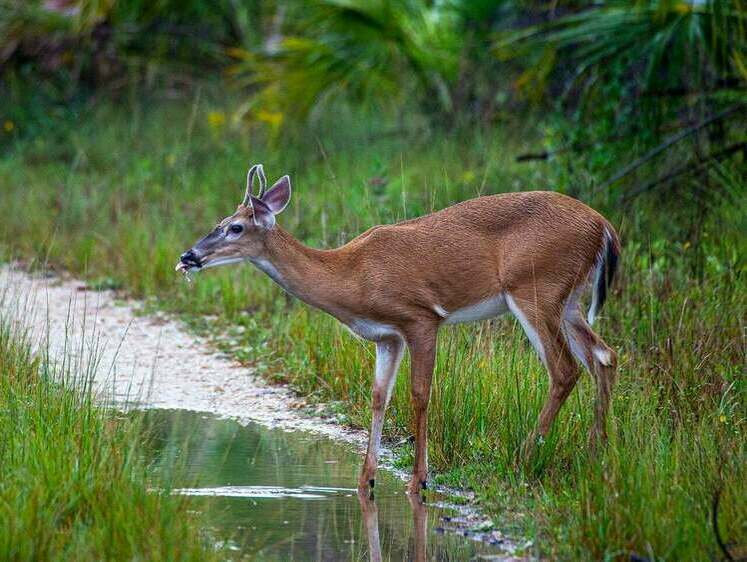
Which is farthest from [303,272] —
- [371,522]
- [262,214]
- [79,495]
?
[79,495]

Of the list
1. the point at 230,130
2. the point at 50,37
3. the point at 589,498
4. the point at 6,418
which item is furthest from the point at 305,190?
the point at 589,498

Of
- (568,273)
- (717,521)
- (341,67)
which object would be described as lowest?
(717,521)

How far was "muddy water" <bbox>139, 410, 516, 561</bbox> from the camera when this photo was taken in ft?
17.1

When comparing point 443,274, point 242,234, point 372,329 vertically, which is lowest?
point 372,329

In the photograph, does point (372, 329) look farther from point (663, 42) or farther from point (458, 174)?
point (458, 174)

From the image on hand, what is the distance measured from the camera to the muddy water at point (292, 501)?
521cm

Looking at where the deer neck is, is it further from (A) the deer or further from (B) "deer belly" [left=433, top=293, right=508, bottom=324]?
(B) "deer belly" [left=433, top=293, right=508, bottom=324]

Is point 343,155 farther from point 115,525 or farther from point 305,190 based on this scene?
point 115,525

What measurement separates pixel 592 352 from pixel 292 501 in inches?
67.4

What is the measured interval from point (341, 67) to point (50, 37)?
15.0 feet

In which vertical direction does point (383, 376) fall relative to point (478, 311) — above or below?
below

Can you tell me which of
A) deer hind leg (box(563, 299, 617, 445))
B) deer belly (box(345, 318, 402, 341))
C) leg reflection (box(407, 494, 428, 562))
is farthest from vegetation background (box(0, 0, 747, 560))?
deer belly (box(345, 318, 402, 341))

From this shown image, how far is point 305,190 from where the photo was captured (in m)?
12.3

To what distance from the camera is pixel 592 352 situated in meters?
6.54
